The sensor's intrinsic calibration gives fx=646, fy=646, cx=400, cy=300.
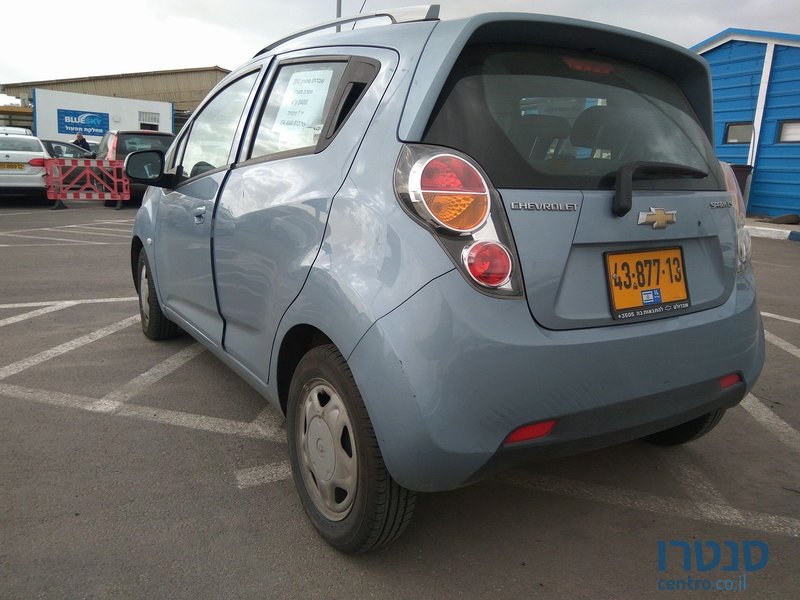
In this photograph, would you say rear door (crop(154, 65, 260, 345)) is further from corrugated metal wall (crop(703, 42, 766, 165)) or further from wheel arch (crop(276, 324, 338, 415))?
corrugated metal wall (crop(703, 42, 766, 165))

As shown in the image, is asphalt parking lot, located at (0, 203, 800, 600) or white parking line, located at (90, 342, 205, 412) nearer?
asphalt parking lot, located at (0, 203, 800, 600)

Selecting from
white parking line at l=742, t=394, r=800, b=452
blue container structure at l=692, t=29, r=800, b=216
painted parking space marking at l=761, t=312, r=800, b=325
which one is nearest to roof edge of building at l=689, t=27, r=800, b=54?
blue container structure at l=692, t=29, r=800, b=216

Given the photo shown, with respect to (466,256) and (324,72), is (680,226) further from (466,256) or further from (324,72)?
(324,72)

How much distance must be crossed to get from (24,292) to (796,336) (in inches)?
245

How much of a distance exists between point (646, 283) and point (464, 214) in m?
0.65

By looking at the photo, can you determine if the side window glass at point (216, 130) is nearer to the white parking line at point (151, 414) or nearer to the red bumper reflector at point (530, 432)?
the white parking line at point (151, 414)

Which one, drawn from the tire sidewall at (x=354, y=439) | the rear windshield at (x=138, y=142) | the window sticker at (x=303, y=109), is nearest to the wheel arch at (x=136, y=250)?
the window sticker at (x=303, y=109)

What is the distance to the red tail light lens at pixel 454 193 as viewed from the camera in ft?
5.70

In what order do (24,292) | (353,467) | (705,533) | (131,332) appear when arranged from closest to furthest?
1. (353,467)
2. (705,533)
3. (131,332)
4. (24,292)

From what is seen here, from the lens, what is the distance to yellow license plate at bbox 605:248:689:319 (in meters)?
1.91

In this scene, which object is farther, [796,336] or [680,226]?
[796,336]

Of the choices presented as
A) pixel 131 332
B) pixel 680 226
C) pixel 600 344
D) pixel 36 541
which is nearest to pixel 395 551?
pixel 600 344

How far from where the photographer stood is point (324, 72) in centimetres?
240

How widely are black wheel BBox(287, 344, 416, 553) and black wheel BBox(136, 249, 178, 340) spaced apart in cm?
215
